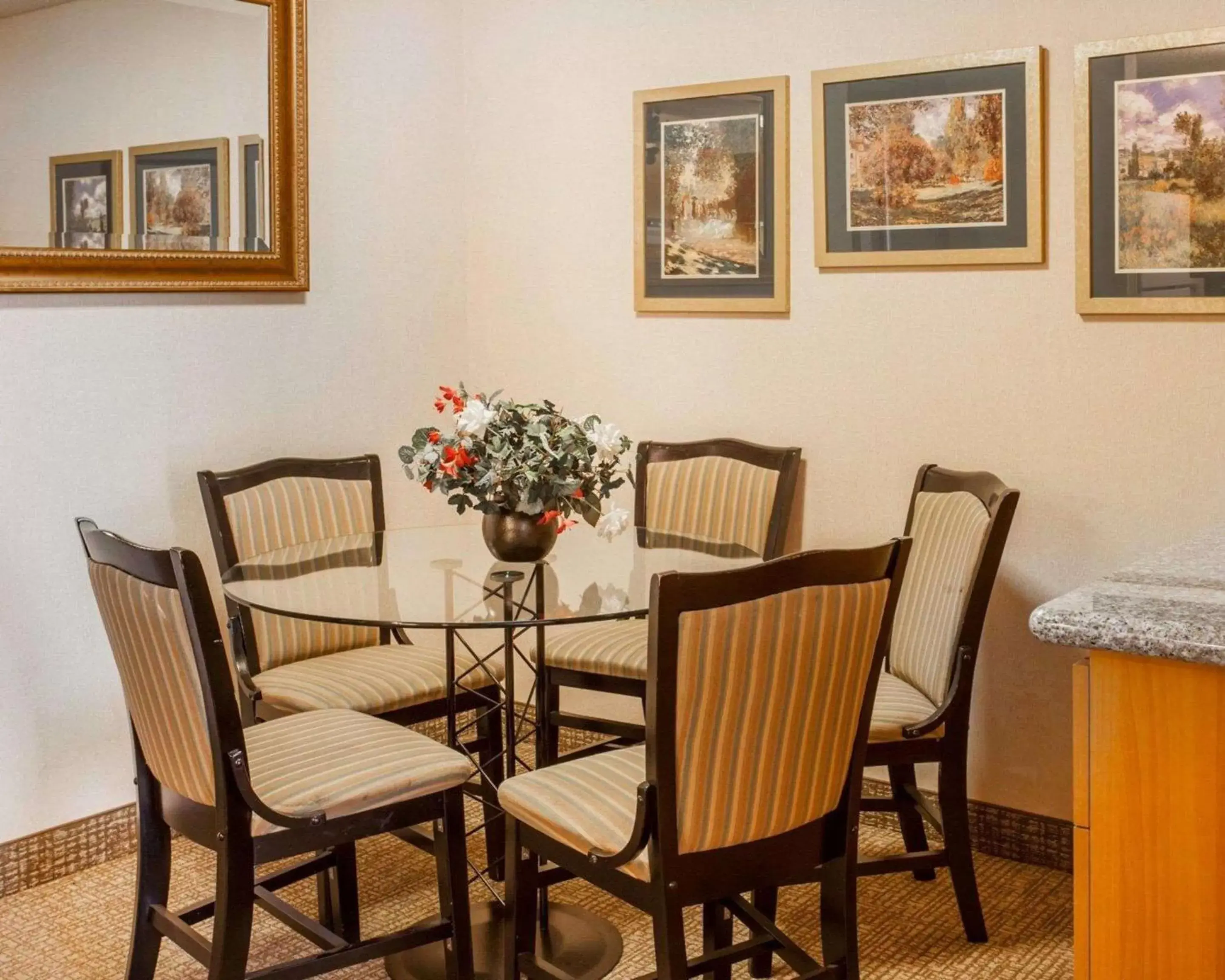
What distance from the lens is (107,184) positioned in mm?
3521

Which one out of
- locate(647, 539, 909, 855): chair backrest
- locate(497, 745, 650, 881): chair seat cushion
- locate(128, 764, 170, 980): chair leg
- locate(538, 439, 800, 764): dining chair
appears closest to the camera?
locate(647, 539, 909, 855): chair backrest

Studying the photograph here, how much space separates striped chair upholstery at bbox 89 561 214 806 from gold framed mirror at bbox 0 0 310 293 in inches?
47.3

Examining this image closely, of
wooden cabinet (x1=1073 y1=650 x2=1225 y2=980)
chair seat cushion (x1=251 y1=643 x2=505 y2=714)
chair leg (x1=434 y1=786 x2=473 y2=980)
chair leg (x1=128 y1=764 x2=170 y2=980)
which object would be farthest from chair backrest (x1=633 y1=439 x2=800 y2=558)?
wooden cabinet (x1=1073 y1=650 x2=1225 y2=980)

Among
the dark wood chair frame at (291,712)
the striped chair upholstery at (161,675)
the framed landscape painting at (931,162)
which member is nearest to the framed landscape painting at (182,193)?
the dark wood chair frame at (291,712)

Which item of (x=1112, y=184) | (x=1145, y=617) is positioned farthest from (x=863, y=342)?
(x=1145, y=617)

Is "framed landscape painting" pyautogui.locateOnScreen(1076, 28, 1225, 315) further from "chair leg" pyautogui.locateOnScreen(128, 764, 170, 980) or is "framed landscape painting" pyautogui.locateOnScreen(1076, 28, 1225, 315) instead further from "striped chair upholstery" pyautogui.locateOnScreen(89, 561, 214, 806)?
"chair leg" pyautogui.locateOnScreen(128, 764, 170, 980)

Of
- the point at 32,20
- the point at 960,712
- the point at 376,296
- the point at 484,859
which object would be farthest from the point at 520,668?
the point at 32,20

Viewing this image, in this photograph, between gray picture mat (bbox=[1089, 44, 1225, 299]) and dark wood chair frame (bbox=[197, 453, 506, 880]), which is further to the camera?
dark wood chair frame (bbox=[197, 453, 506, 880])

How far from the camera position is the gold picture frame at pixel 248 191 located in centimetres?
384

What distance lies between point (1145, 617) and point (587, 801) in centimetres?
118

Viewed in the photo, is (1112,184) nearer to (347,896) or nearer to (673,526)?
(673,526)

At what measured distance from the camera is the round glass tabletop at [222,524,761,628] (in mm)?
2754

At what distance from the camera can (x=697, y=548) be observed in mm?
3428

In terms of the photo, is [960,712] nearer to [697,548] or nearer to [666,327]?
[697,548]
